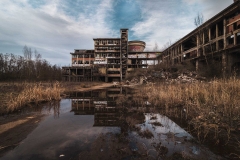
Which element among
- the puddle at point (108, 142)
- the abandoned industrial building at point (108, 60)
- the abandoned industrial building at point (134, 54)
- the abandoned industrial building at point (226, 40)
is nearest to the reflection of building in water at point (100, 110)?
the puddle at point (108, 142)

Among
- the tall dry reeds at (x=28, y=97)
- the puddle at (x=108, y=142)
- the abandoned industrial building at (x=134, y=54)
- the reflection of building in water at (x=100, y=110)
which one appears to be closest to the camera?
the puddle at (x=108, y=142)

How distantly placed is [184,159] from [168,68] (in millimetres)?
28541

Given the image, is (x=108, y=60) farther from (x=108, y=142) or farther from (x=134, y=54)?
(x=108, y=142)

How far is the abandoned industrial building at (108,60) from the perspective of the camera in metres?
44.6

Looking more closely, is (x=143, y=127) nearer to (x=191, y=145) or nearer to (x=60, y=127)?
(x=191, y=145)

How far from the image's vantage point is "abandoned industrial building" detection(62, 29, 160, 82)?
44.6 m

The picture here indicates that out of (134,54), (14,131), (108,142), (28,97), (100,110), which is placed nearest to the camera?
(108,142)

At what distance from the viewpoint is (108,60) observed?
51.0m

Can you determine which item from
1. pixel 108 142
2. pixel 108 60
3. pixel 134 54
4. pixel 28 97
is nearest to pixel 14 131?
pixel 108 142

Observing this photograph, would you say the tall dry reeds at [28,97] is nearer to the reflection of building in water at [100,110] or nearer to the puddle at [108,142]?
the reflection of building in water at [100,110]

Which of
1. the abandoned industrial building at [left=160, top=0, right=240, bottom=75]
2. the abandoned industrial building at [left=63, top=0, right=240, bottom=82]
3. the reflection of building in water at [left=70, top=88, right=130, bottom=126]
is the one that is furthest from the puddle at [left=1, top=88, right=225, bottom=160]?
the abandoned industrial building at [left=63, top=0, right=240, bottom=82]

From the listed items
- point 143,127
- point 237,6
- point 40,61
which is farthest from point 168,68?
point 40,61

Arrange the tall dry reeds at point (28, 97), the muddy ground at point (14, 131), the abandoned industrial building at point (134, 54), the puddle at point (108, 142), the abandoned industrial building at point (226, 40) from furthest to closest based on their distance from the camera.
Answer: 1. the abandoned industrial building at point (134, 54)
2. the abandoned industrial building at point (226, 40)
3. the tall dry reeds at point (28, 97)
4. the muddy ground at point (14, 131)
5. the puddle at point (108, 142)

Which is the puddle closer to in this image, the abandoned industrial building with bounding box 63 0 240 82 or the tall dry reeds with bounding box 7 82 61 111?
the tall dry reeds with bounding box 7 82 61 111
